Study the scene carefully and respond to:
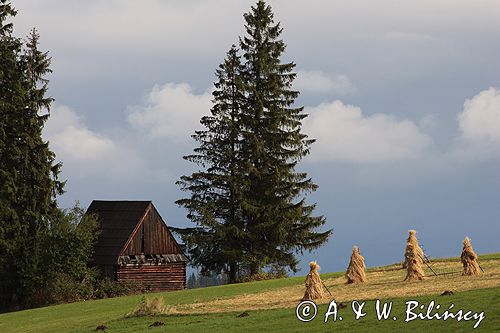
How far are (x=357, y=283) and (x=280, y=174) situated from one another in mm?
23401

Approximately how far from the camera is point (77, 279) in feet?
194

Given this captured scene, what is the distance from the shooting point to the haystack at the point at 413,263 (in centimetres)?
3809

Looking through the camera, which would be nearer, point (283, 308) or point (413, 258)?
point (283, 308)

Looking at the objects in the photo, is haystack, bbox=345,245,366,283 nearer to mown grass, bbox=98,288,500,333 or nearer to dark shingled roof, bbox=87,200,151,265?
mown grass, bbox=98,288,500,333

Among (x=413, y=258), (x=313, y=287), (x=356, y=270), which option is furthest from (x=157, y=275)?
(x=313, y=287)

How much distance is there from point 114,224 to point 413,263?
30177 millimetres

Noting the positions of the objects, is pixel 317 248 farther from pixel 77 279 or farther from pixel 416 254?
pixel 416 254

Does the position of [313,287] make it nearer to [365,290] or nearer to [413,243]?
[365,290]

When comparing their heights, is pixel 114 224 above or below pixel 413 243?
above

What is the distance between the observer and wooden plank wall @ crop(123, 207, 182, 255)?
204 feet

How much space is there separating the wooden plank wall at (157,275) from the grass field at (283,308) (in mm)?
11665

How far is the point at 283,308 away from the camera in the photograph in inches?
1292

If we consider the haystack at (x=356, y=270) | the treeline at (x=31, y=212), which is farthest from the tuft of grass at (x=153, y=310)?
the treeline at (x=31, y=212)

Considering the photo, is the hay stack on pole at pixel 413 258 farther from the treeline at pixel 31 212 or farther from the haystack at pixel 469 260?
the treeline at pixel 31 212
